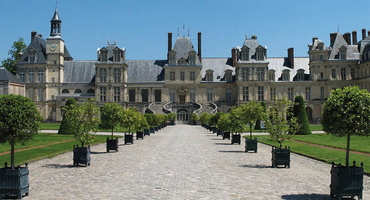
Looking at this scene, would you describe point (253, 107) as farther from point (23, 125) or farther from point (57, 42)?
point (57, 42)

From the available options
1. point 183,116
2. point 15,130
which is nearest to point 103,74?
point 183,116

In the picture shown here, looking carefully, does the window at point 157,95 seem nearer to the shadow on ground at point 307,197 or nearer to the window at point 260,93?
the window at point 260,93

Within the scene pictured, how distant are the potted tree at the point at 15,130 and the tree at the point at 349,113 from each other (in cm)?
695

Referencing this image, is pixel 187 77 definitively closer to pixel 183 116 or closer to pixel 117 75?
pixel 183 116

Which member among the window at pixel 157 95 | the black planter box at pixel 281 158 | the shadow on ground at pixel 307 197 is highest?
the window at pixel 157 95

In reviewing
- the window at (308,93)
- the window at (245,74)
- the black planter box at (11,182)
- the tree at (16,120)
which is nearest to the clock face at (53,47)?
the window at (245,74)

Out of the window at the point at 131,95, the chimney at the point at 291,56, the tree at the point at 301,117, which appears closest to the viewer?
the tree at the point at 301,117

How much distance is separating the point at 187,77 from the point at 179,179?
56.3 meters

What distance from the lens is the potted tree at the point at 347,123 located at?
352 inches

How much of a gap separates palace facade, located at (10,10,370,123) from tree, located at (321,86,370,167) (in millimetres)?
53104

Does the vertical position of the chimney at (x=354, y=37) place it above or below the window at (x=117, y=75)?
above

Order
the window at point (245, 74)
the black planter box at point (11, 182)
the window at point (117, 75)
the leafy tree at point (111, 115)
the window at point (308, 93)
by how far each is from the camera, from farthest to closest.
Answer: the window at point (117, 75)
the window at point (308, 93)
the window at point (245, 74)
the leafy tree at point (111, 115)
the black planter box at point (11, 182)

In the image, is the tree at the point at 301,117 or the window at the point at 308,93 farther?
the window at the point at 308,93

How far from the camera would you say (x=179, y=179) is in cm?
1158
